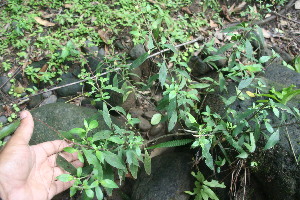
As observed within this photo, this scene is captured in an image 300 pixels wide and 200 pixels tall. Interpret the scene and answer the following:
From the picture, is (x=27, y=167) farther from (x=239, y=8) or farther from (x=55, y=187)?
(x=239, y=8)

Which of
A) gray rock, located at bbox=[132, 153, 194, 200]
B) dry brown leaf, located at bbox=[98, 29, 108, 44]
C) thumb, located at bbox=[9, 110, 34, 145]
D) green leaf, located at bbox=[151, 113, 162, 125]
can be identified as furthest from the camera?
dry brown leaf, located at bbox=[98, 29, 108, 44]

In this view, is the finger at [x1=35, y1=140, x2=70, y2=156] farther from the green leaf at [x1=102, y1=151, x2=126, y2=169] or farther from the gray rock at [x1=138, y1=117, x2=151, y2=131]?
the gray rock at [x1=138, y1=117, x2=151, y2=131]

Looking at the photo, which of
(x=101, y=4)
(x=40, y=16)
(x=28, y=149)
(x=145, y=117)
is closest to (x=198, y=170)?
(x=145, y=117)

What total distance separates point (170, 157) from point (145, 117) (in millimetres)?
715

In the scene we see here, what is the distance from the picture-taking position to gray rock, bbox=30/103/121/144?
284cm

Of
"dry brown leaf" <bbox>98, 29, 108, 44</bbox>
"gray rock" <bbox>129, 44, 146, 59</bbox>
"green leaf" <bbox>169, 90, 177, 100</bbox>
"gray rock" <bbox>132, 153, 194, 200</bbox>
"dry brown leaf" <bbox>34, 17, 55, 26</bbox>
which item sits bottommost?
"gray rock" <bbox>132, 153, 194, 200</bbox>

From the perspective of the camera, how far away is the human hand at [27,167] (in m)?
2.03

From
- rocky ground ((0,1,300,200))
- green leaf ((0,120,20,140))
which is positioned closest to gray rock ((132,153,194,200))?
rocky ground ((0,1,300,200))

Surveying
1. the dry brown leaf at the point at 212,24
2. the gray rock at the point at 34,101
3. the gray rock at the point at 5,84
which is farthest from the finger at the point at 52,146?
the dry brown leaf at the point at 212,24

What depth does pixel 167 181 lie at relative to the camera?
274cm

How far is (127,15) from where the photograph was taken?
4.04 m

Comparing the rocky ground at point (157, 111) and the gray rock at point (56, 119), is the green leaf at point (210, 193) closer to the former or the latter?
the rocky ground at point (157, 111)

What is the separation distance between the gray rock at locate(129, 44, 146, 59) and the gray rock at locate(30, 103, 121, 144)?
3.47ft

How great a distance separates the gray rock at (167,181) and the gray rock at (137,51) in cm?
151
